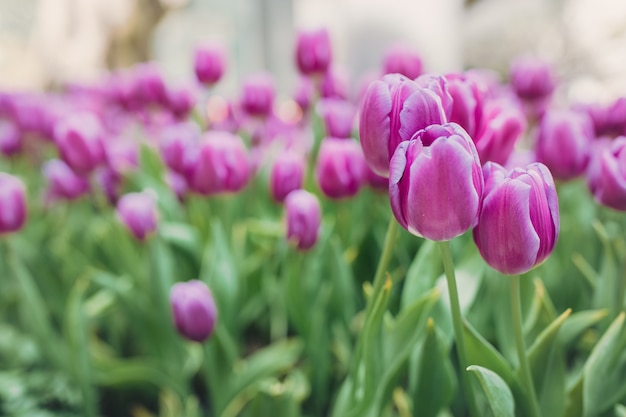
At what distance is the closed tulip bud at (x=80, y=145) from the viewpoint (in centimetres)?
82

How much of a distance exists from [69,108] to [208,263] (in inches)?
27.9

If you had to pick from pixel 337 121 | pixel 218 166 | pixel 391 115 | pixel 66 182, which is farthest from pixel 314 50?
pixel 391 115

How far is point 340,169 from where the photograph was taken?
0.69 metres

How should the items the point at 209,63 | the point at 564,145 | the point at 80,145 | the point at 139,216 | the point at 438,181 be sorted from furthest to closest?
the point at 209,63 < the point at 80,145 < the point at 139,216 < the point at 564,145 < the point at 438,181

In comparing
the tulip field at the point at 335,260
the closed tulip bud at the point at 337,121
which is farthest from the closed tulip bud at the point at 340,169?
the closed tulip bud at the point at 337,121

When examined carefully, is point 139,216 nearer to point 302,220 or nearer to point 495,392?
point 302,220

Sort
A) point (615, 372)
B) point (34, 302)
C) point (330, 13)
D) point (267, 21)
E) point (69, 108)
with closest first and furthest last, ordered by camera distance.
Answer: point (615, 372)
point (34, 302)
point (69, 108)
point (330, 13)
point (267, 21)

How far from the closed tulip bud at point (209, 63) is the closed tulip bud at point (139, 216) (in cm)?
40

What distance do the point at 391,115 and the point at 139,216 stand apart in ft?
1.40

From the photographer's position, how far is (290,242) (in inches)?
26.2

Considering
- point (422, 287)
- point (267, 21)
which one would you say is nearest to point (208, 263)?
point (422, 287)

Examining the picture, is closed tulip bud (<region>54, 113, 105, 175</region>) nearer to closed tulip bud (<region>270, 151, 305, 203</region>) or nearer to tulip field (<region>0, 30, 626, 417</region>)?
tulip field (<region>0, 30, 626, 417</region>)

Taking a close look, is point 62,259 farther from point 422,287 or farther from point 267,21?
point 267,21

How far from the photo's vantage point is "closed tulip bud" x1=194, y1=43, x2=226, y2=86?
1067mm
